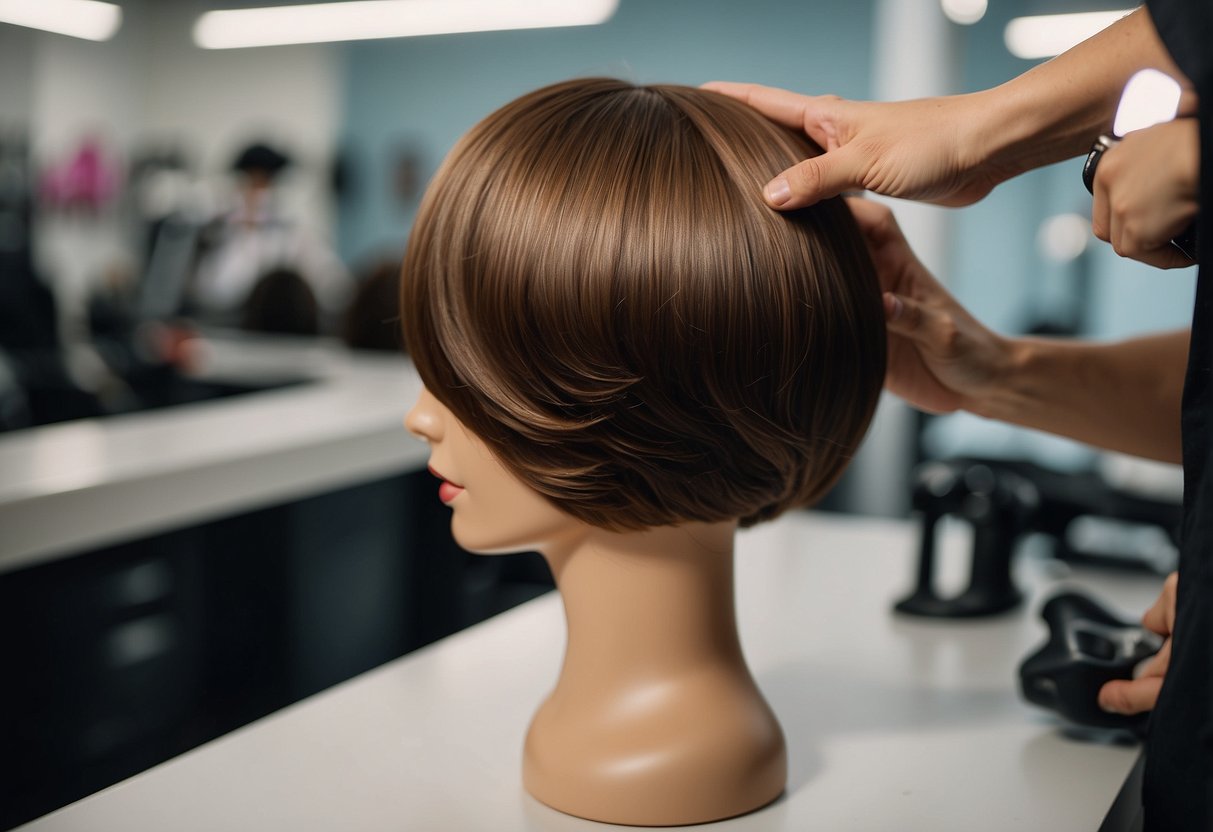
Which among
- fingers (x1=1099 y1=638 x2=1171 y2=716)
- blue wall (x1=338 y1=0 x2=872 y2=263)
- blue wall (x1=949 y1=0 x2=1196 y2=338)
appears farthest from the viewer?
blue wall (x1=338 y1=0 x2=872 y2=263)

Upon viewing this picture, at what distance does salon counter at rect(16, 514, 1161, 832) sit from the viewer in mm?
860

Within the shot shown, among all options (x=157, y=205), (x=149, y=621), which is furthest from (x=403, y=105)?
(x=149, y=621)

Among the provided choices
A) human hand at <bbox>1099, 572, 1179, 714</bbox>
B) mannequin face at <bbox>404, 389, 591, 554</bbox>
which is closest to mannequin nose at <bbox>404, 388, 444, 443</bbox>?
mannequin face at <bbox>404, 389, 591, 554</bbox>

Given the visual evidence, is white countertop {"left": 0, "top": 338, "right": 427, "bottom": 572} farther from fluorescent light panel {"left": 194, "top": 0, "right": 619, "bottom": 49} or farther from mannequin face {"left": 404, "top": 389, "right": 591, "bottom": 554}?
Answer: fluorescent light panel {"left": 194, "top": 0, "right": 619, "bottom": 49}

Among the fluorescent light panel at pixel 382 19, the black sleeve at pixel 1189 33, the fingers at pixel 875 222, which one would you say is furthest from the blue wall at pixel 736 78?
the black sleeve at pixel 1189 33

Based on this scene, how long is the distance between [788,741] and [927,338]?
0.40m

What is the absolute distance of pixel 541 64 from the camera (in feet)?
24.6

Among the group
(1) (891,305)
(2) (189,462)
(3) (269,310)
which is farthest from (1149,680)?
(3) (269,310)

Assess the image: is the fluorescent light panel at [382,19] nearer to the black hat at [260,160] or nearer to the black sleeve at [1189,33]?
the black hat at [260,160]

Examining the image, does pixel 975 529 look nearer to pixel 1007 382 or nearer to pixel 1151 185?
pixel 1007 382

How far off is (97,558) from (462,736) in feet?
4.31

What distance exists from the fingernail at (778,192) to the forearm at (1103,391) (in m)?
0.38

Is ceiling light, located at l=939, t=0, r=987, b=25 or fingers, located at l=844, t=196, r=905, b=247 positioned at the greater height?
ceiling light, located at l=939, t=0, r=987, b=25

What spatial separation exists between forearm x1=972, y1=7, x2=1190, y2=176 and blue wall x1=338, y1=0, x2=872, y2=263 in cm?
506
